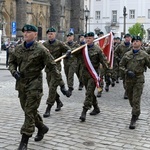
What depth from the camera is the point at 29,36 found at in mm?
6316

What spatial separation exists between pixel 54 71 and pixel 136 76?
232 centimetres

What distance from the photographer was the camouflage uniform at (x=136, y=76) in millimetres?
8141

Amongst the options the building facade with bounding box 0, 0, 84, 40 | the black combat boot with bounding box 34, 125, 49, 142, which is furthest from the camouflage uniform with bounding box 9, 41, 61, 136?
the building facade with bounding box 0, 0, 84, 40

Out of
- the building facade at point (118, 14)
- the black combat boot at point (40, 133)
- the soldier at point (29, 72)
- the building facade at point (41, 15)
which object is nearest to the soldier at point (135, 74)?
the black combat boot at point (40, 133)

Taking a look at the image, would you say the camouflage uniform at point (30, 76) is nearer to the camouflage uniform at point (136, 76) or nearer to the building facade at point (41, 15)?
the camouflage uniform at point (136, 76)

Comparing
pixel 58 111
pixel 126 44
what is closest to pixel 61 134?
pixel 58 111

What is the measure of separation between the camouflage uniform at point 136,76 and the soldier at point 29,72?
7.76 ft

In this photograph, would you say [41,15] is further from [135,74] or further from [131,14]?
[135,74]

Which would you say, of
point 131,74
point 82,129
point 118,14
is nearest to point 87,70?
point 131,74

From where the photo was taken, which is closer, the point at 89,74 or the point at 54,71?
the point at 54,71

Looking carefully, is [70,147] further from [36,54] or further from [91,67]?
[91,67]

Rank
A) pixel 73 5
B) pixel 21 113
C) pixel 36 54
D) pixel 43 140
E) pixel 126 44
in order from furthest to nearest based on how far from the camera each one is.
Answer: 1. pixel 73 5
2. pixel 126 44
3. pixel 21 113
4. pixel 43 140
5. pixel 36 54

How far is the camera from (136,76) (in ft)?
27.0

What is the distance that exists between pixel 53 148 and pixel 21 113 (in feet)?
10.2
